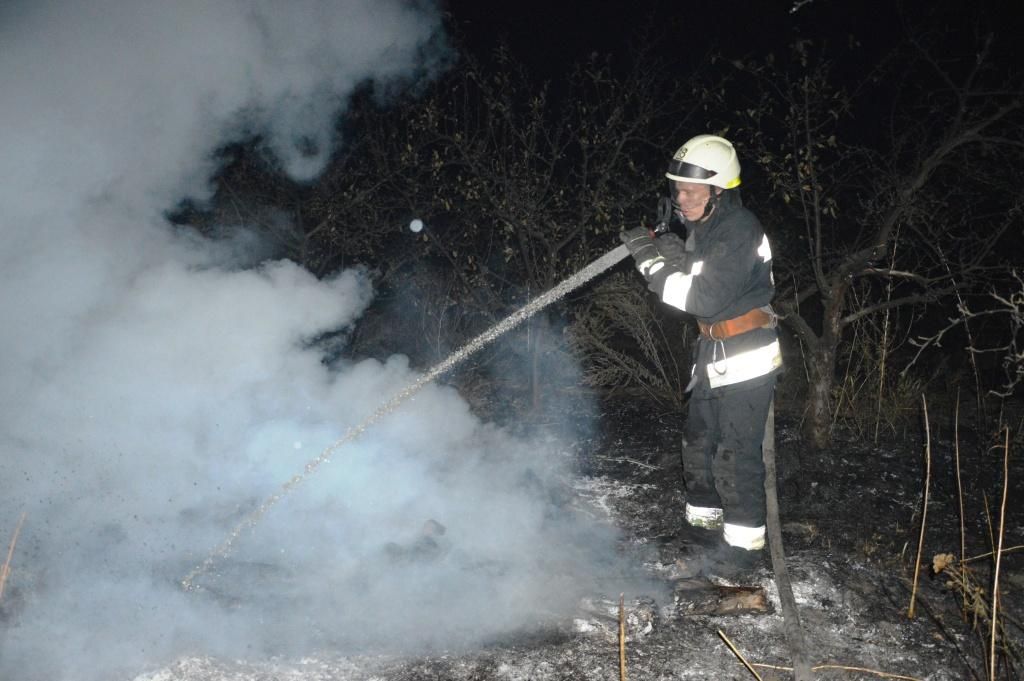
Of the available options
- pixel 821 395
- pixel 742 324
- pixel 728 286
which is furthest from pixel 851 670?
pixel 821 395

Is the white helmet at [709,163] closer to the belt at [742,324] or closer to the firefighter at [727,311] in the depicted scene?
the firefighter at [727,311]

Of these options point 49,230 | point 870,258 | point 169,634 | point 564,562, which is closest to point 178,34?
point 49,230

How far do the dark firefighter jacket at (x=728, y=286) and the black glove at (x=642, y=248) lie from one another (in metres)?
0.07

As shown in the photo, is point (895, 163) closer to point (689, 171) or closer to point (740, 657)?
point (689, 171)

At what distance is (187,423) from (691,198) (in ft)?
10.9

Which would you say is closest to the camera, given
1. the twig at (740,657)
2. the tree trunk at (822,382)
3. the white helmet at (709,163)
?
the twig at (740,657)

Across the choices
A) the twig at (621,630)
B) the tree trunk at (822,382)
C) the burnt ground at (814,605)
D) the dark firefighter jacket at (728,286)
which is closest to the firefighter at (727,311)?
the dark firefighter jacket at (728,286)

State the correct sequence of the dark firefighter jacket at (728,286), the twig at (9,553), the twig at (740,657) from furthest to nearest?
the dark firefighter jacket at (728,286) → the twig at (9,553) → the twig at (740,657)

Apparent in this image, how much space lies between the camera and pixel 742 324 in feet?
12.1

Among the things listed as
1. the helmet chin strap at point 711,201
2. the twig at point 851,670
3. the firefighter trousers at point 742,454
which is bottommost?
the twig at point 851,670

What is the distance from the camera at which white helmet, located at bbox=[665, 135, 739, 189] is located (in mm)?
3674

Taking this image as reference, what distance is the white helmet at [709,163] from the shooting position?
3674 mm

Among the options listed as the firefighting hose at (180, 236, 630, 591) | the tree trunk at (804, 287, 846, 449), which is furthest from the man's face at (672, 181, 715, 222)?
the tree trunk at (804, 287, 846, 449)

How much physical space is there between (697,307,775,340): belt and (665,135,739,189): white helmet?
2.28ft
